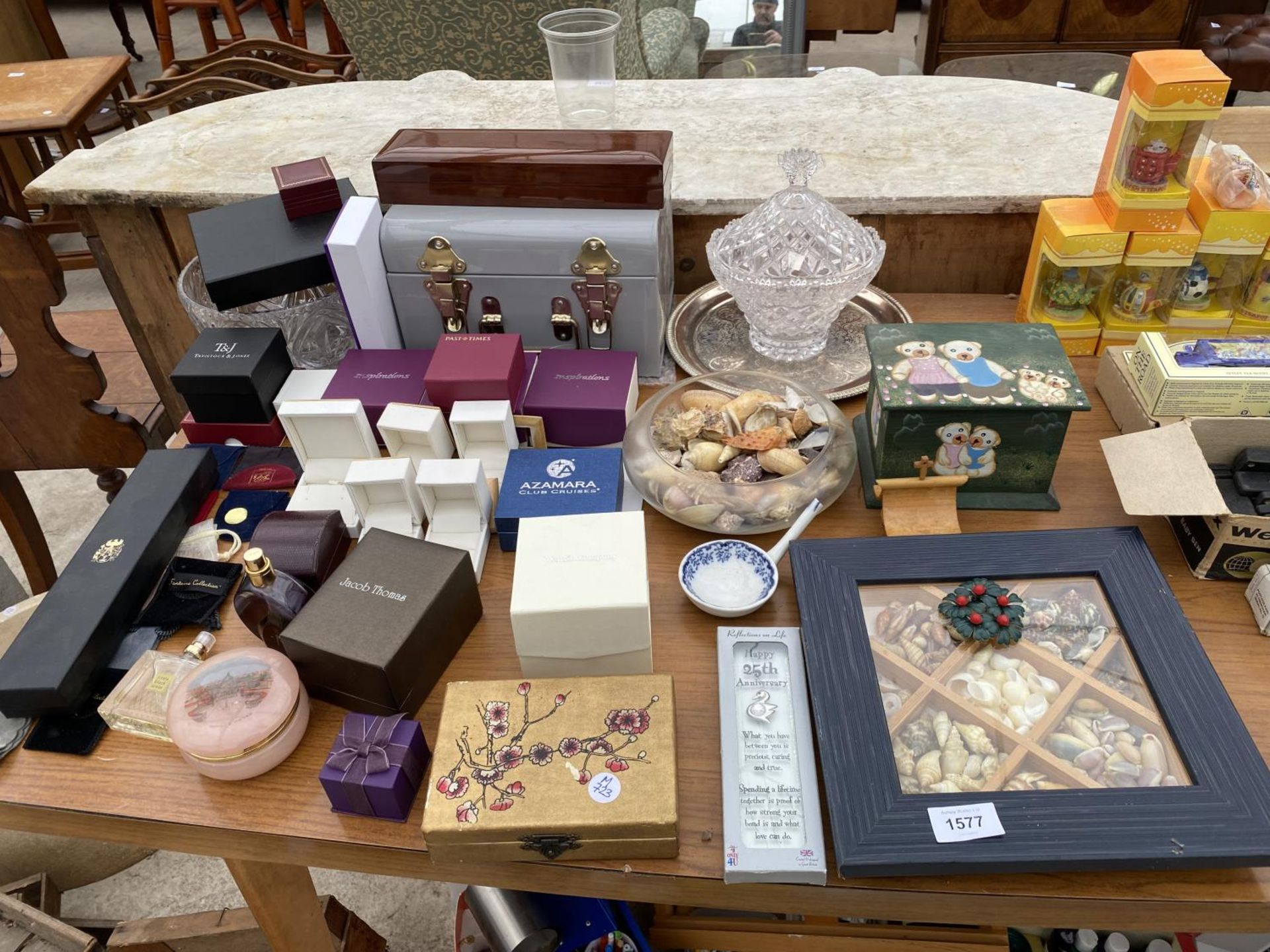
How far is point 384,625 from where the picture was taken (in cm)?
107

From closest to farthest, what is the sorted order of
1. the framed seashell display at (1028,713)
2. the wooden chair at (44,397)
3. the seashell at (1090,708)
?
the framed seashell display at (1028,713)
the seashell at (1090,708)
the wooden chair at (44,397)

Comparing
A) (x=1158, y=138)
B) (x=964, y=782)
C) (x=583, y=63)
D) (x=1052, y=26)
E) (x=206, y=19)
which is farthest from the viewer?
(x=206, y=19)

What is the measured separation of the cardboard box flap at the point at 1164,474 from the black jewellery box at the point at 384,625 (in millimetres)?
887

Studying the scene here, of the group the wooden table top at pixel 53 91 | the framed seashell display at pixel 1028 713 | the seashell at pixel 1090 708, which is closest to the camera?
the framed seashell display at pixel 1028 713

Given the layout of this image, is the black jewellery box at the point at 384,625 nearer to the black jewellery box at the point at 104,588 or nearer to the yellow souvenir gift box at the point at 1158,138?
the black jewellery box at the point at 104,588

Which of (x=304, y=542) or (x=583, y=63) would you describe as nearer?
(x=304, y=542)

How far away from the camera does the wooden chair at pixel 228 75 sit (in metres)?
2.87

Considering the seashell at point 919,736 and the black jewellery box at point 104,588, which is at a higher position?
the black jewellery box at point 104,588

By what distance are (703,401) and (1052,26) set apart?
12.5ft

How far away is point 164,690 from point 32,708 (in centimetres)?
15

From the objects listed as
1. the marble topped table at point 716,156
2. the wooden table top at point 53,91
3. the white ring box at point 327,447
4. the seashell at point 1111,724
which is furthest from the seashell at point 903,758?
the wooden table top at point 53,91

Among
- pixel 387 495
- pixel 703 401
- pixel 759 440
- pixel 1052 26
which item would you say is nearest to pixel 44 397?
pixel 387 495

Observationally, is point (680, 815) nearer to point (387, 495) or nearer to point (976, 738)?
point (976, 738)

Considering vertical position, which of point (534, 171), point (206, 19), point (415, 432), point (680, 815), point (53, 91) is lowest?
point (206, 19)
